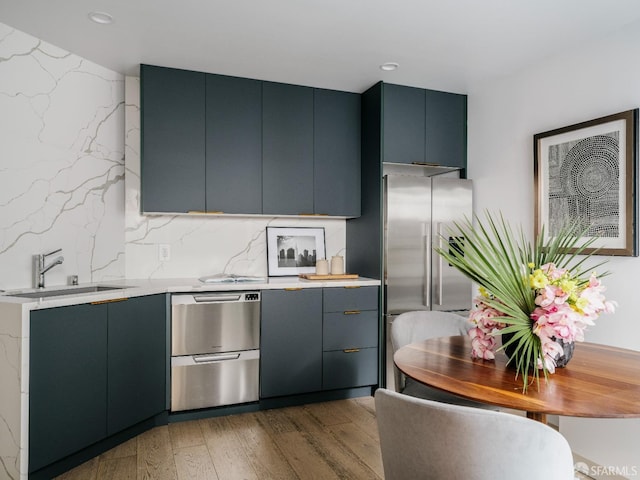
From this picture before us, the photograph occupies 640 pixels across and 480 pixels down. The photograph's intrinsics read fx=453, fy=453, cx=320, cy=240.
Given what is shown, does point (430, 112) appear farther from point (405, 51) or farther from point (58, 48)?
point (58, 48)

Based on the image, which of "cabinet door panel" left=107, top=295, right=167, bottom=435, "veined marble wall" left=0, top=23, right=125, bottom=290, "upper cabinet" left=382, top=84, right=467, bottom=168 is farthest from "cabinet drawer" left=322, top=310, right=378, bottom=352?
"veined marble wall" left=0, top=23, right=125, bottom=290

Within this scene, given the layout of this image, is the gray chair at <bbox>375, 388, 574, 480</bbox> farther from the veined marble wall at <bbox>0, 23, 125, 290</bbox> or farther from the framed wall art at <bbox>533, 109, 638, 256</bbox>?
the veined marble wall at <bbox>0, 23, 125, 290</bbox>

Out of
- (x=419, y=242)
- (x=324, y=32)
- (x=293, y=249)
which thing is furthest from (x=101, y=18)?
(x=419, y=242)

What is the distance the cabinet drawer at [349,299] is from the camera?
3.46 m

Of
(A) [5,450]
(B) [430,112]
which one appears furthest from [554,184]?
(A) [5,450]

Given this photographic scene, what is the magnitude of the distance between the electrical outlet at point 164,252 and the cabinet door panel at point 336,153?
1225 mm

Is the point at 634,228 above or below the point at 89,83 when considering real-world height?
below

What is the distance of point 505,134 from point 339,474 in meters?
2.71

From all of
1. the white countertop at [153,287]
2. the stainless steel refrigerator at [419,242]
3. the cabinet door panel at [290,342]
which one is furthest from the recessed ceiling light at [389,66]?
the cabinet door panel at [290,342]

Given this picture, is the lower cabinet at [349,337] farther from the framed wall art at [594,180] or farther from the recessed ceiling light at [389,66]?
the recessed ceiling light at [389,66]

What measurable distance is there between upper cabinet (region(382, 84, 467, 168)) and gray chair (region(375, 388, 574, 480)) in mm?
2752

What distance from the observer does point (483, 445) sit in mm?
1097

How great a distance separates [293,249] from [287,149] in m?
0.86

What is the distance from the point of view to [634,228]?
2.54 m
